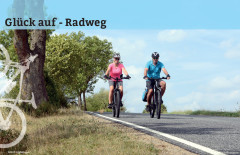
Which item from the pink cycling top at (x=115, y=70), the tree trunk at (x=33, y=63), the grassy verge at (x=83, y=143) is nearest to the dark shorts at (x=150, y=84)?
the pink cycling top at (x=115, y=70)

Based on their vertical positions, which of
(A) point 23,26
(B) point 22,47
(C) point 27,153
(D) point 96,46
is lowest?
(C) point 27,153

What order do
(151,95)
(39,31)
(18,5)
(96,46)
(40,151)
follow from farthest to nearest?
1. (96,46)
2. (39,31)
3. (18,5)
4. (151,95)
5. (40,151)

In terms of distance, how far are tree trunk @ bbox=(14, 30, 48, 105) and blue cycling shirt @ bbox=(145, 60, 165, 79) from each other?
18.3ft

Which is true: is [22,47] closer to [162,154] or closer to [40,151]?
[40,151]

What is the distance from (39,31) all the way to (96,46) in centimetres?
2984

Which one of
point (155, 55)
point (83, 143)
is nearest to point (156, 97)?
point (155, 55)

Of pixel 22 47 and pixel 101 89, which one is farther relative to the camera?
pixel 101 89

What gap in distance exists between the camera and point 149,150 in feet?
17.8

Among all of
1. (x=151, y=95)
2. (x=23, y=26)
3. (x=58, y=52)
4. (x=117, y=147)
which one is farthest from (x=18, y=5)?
(x=58, y=52)

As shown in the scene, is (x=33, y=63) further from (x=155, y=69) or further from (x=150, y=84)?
(x=155, y=69)

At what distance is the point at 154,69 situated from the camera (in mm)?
11539

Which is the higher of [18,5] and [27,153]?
[18,5]

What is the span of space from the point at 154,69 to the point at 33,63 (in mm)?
6038

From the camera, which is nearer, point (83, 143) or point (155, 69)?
point (83, 143)
